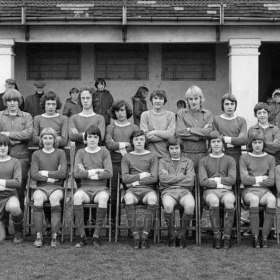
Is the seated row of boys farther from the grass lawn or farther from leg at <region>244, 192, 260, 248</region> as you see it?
the grass lawn

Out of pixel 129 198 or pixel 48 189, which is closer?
pixel 129 198

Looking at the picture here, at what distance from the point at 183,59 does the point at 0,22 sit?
3930mm

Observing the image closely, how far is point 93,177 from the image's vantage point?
7562mm

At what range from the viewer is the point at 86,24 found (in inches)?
482

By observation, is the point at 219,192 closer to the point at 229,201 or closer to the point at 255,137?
the point at 229,201

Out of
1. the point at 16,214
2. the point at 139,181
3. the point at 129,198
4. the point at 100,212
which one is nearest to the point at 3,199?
the point at 16,214

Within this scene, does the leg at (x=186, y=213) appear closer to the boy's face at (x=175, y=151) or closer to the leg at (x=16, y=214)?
the boy's face at (x=175, y=151)

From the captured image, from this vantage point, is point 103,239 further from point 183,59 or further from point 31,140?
point 183,59

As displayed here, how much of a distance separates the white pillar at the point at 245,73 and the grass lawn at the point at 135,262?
5153mm

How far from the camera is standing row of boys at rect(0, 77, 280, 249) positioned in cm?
740

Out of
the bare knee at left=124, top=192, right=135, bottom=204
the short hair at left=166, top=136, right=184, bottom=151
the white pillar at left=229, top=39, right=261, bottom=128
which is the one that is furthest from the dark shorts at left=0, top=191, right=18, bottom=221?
the white pillar at left=229, top=39, right=261, bottom=128

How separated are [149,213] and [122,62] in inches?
269

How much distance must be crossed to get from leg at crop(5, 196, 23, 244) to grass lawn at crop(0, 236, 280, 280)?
4.4 inches

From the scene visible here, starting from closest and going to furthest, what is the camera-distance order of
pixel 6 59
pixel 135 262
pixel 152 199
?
pixel 135 262, pixel 152 199, pixel 6 59
